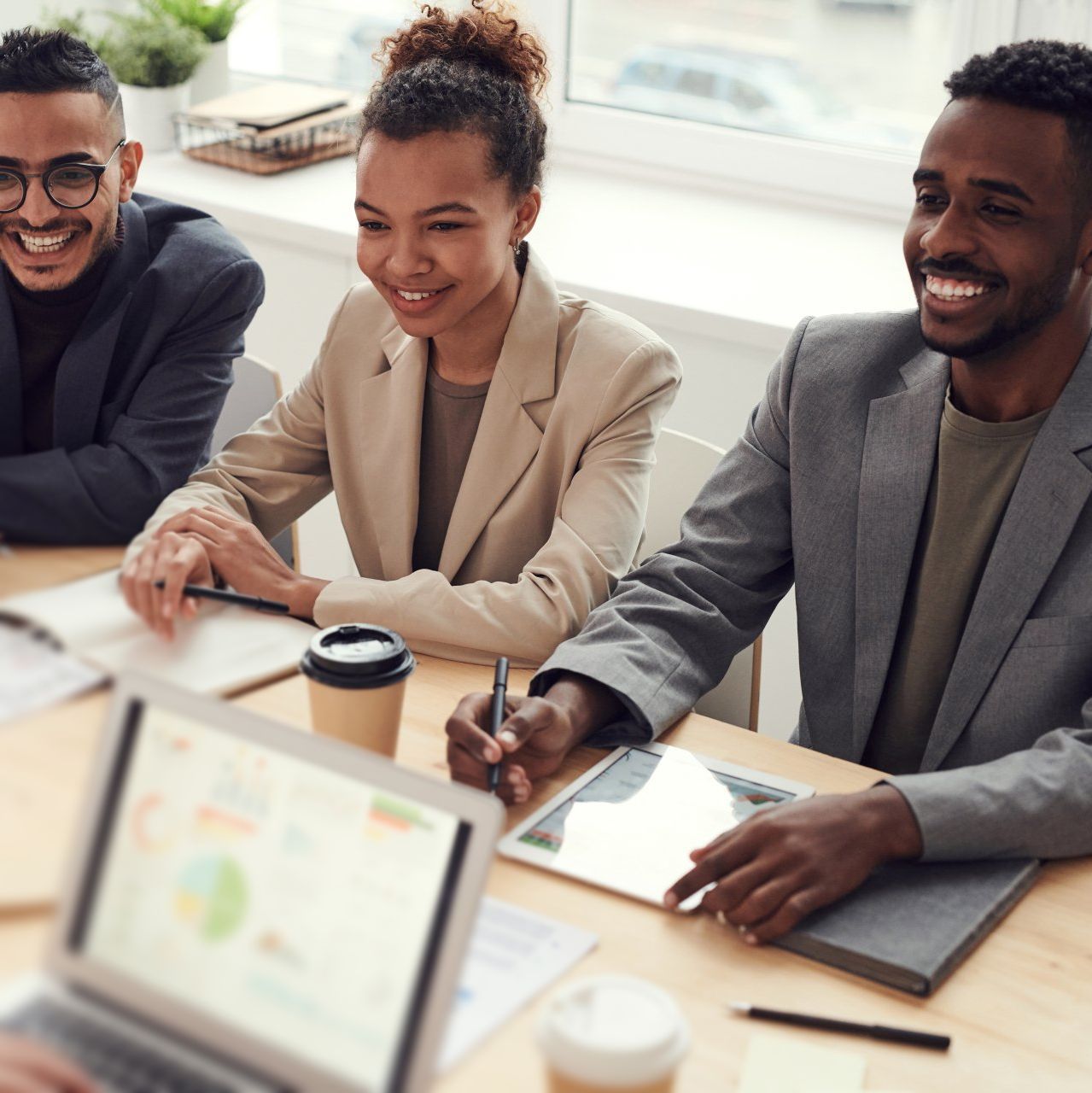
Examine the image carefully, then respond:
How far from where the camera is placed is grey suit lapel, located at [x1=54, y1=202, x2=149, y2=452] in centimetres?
92

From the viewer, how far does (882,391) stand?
1482 mm

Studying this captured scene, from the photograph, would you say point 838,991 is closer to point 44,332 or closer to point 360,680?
point 360,680

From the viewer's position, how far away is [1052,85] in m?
1.31

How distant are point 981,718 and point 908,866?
1.01ft

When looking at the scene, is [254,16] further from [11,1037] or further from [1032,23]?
[11,1037]

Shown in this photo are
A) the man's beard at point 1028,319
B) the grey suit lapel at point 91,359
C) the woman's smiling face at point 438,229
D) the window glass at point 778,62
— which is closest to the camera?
the grey suit lapel at point 91,359

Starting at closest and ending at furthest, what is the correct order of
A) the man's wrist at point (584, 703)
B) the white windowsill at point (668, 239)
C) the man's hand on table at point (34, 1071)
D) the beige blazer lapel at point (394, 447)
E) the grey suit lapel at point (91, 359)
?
the man's hand on table at point (34, 1071)
the grey suit lapel at point (91, 359)
the man's wrist at point (584, 703)
the beige blazer lapel at point (394, 447)
the white windowsill at point (668, 239)

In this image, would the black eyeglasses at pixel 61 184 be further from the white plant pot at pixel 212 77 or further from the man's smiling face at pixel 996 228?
the white plant pot at pixel 212 77

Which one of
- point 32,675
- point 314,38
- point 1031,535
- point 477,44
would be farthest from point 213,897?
point 314,38

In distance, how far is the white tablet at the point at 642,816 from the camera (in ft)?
3.41

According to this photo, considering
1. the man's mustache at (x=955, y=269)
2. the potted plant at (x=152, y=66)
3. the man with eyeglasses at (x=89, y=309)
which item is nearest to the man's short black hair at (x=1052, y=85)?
the man's mustache at (x=955, y=269)

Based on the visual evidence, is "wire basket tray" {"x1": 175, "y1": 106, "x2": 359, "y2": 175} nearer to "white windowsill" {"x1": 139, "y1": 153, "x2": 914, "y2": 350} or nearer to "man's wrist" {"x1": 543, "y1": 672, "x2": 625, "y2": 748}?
"white windowsill" {"x1": 139, "y1": 153, "x2": 914, "y2": 350}

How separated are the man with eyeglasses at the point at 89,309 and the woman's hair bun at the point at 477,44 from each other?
1.62 feet

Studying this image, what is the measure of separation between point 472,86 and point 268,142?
151cm
